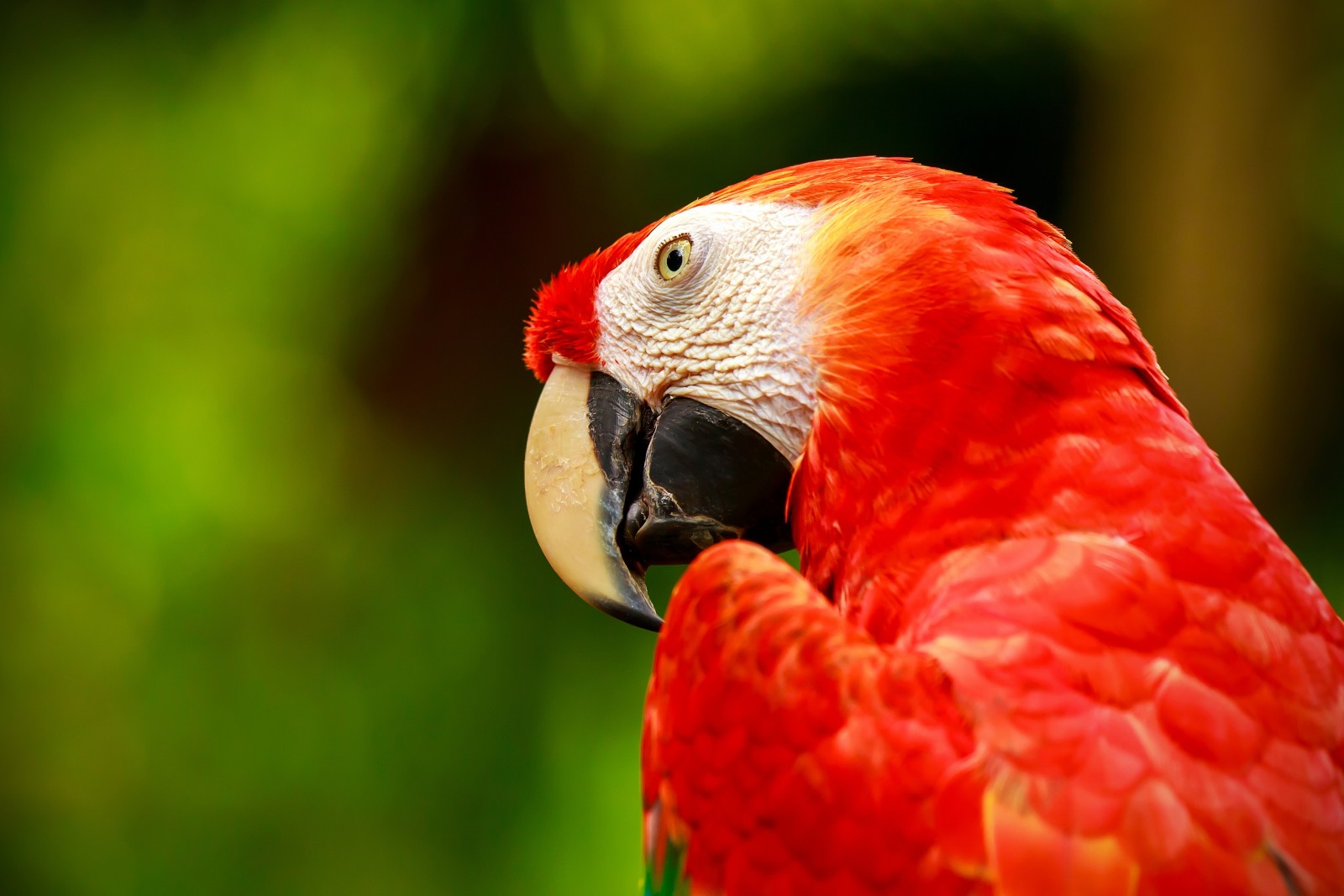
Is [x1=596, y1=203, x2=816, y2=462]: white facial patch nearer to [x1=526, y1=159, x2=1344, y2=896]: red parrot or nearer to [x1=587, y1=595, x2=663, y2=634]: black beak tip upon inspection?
[x1=526, y1=159, x2=1344, y2=896]: red parrot

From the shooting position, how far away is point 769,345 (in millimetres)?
770

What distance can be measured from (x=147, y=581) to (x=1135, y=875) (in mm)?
1742

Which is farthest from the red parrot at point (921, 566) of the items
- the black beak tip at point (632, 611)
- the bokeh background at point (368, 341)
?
the bokeh background at point (368, 341)

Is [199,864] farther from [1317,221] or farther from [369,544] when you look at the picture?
[1317,221]

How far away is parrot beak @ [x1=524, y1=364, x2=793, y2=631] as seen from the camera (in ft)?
2.59

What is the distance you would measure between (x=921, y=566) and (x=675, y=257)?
1.05 ft

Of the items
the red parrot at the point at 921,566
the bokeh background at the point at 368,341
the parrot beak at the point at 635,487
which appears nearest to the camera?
the red parrot at the point at 921,566

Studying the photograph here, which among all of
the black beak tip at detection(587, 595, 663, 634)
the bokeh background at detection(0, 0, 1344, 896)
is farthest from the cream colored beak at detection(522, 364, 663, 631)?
the bokeh background at detection(0, 0, 1344, 896)

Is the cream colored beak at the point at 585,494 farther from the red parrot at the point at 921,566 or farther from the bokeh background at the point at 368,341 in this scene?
the bokeh background at the point at 368,341

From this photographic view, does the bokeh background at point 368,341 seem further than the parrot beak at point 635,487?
Yes

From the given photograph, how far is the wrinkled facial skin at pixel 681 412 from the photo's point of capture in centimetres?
77

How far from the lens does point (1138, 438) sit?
637 mm

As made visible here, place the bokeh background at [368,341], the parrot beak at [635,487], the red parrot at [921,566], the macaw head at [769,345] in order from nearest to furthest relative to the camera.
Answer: the red parrot at [921,566]
the macaw head at [769,345]
the parrot beak at [635,487]
the bokeh background at [368,341]

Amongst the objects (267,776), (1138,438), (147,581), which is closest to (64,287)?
(147,581)
